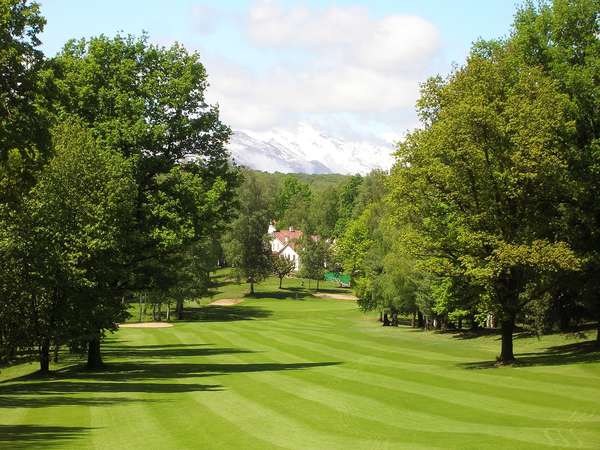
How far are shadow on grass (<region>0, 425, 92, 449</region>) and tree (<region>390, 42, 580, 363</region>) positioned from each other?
69.5 feet

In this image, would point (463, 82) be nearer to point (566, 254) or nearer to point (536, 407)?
point (566, 254)

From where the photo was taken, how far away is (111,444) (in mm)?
17438

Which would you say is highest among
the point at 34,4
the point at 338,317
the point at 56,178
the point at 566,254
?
the point at 34,4

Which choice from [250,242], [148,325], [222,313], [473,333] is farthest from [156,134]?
[250,242]

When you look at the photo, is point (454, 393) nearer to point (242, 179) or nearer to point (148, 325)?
point (242, 179)

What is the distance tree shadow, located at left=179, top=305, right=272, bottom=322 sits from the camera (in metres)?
101

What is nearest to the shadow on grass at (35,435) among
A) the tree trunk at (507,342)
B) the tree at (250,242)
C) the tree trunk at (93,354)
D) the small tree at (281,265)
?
the tree trunk at (93,354)

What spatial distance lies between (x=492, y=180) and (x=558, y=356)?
1199 centimetres

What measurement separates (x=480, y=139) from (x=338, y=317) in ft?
227

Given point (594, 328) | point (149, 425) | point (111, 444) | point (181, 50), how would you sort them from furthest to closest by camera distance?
point (594, 328) → point (181, 50) → point (149, 425) → point (111, 444)

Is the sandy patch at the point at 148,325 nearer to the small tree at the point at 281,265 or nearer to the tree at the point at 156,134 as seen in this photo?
the tree at the point at 156,134

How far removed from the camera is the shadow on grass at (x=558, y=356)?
3612cm

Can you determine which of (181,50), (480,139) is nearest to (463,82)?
(480,139)

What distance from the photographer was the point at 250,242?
12975cm
